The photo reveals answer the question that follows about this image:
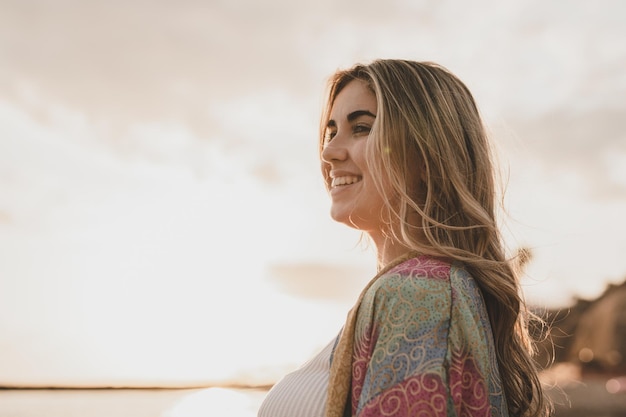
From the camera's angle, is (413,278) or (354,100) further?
(354,100)

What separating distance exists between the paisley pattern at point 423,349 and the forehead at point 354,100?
0.88 m

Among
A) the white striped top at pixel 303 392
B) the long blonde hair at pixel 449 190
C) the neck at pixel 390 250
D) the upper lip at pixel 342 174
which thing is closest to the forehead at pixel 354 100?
the long blonde hair at pixel 449 190

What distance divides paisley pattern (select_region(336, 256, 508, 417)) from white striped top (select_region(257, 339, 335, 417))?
0.27 meters

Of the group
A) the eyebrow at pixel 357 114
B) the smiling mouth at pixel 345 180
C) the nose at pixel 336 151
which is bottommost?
the smiling mouth at pixel 345 180

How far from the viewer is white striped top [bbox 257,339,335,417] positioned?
213 centimetres

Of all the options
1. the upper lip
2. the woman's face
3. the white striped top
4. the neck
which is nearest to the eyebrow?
the woman's face

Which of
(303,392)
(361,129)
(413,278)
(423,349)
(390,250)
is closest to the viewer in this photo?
(423,349)

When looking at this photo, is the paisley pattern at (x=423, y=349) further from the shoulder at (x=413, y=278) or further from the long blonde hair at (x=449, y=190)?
the long blonde hair at (x=449, y=190)

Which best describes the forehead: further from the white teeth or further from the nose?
the white teeth

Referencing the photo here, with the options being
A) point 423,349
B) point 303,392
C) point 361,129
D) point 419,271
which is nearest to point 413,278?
point 419,271

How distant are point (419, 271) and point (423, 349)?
0.95ft

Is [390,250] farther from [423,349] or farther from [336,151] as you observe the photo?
[423,349]

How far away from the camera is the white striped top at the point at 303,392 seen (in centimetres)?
213

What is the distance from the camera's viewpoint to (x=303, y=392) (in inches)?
87.0
